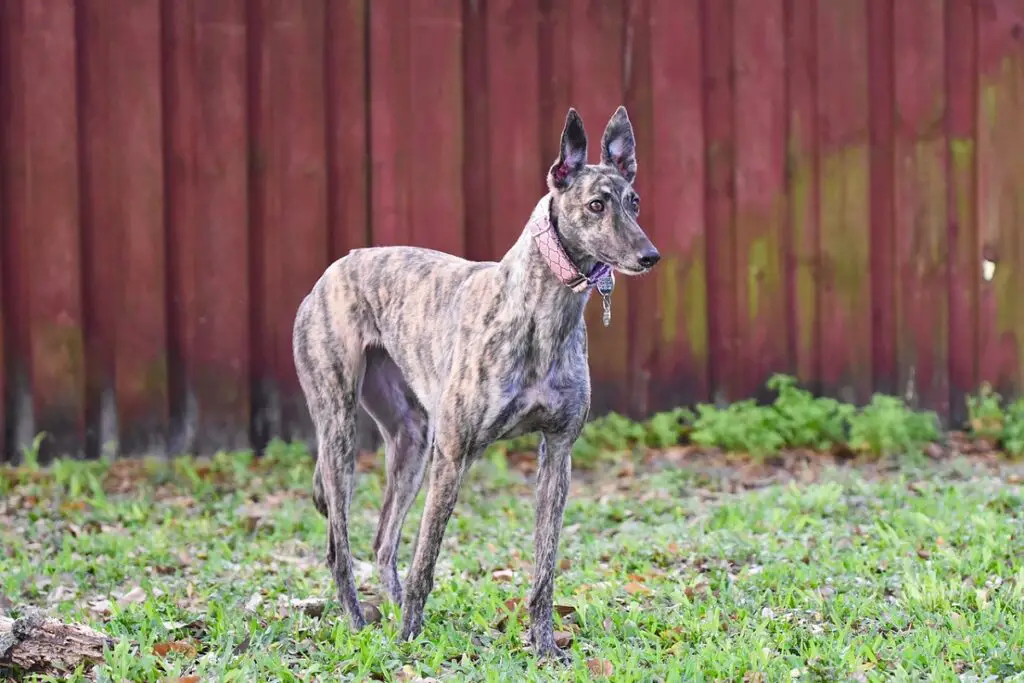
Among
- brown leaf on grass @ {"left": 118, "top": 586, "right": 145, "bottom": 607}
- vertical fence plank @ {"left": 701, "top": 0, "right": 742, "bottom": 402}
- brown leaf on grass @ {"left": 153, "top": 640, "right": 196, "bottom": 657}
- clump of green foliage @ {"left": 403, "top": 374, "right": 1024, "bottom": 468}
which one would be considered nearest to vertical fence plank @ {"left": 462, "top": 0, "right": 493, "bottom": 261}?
→ vertical fence plank @ {"left": 701, "top": 0, "right": 742, "bottom": 402}

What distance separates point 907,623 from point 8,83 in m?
6.58

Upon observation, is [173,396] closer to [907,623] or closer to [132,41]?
[132,41]

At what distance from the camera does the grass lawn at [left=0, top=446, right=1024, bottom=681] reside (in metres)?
4.36

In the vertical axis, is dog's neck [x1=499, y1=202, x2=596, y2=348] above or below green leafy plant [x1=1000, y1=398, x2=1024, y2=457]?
above

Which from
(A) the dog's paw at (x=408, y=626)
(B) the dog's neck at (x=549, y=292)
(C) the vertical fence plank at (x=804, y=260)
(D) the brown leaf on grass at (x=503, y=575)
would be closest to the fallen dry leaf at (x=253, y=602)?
(A) the dog's paw at (x=408, y=626)

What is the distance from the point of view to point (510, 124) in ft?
28.5

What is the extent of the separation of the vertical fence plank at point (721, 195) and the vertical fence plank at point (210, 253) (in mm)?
3305

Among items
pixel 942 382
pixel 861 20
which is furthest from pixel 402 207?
pixel 942 382

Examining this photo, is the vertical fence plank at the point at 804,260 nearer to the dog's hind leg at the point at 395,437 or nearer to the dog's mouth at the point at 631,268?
the dog's hind leg at the point at 395,437

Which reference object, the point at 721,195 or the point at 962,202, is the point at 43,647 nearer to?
the point at 721,195

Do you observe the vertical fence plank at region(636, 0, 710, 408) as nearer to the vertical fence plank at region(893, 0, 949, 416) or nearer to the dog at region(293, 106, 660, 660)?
the vertical fence plank at region(893, 0, 949, 416)

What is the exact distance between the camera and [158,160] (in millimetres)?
8336

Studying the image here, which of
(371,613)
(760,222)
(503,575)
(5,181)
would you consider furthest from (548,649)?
(5,181)

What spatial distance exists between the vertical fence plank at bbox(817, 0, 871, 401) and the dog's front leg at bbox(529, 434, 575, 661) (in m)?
4.86
